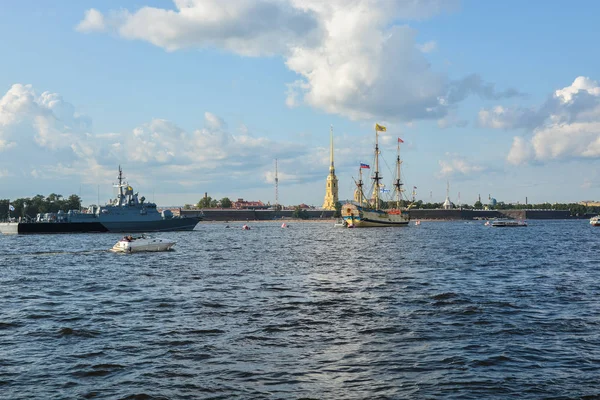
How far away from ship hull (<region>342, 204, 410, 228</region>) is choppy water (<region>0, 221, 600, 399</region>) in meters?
116

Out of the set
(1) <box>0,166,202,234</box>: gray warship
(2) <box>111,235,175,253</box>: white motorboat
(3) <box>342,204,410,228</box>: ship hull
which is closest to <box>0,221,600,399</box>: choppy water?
(2) <box>111,235,175,253</box>: white motorboat

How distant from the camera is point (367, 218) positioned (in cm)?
15238

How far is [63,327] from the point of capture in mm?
19828

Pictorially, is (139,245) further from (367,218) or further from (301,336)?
(367,218)

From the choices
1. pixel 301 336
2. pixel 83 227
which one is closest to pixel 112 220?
pixel 83 227

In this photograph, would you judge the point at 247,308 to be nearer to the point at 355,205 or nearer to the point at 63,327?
the point at 63,327

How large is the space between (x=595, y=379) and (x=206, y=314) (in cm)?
1342

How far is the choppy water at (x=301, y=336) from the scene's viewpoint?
1318 centimetres

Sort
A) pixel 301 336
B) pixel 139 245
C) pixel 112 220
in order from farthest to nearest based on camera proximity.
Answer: pixel 112 220
pixel 139 245
pixel 301 336

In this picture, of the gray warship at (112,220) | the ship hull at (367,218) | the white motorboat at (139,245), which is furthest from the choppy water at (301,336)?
the ship hull at (367,218)

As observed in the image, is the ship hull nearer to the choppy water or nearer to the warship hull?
the warship hull

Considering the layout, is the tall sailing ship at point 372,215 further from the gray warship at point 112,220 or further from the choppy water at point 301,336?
the choppy water at point 301,336

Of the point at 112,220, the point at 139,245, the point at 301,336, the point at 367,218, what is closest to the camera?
the point at 301,336

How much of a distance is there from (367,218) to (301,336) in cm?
13537
